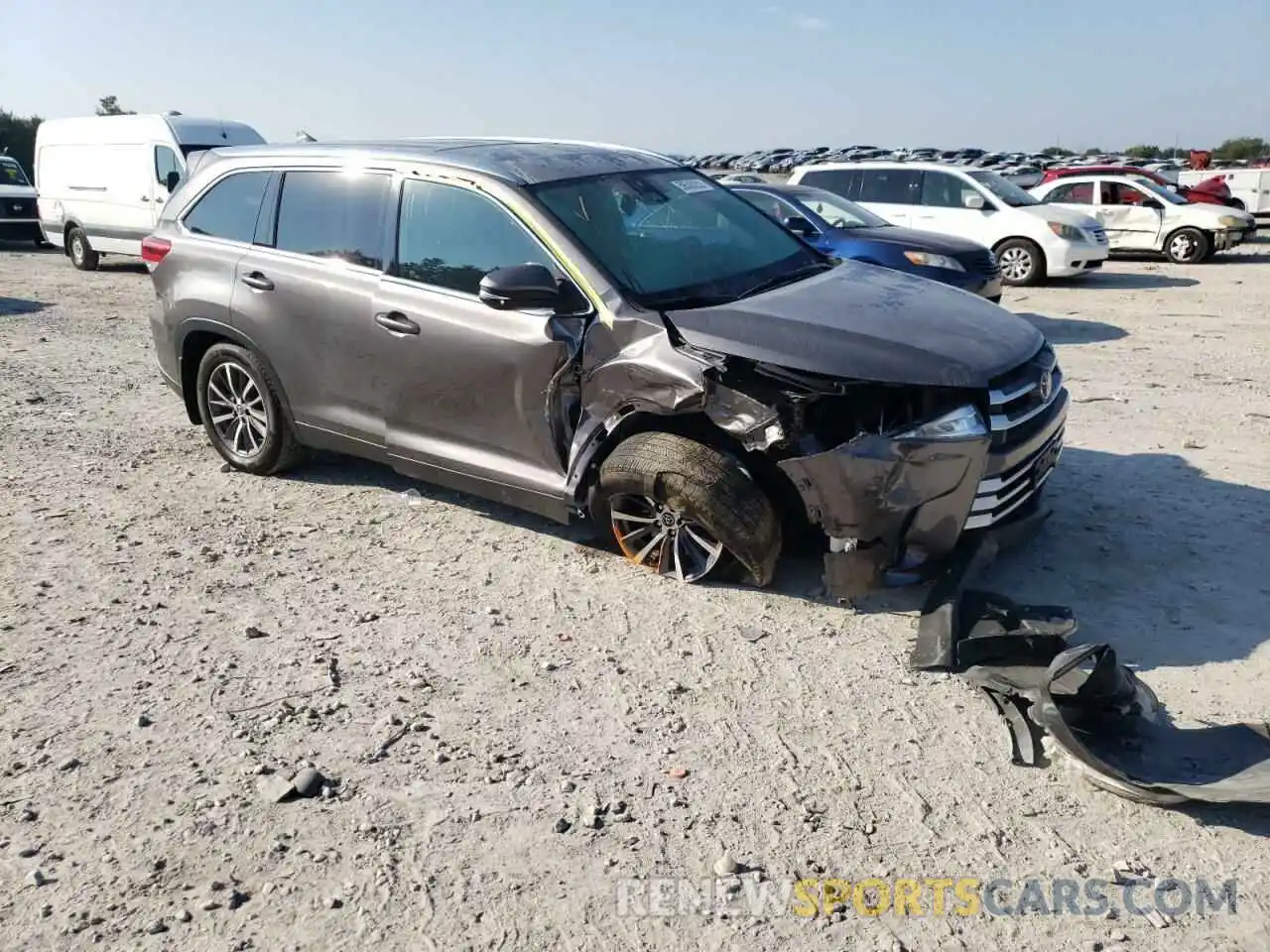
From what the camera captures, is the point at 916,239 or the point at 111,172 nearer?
the point at 916,239

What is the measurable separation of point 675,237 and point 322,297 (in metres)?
1.79

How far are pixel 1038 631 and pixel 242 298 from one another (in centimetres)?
429

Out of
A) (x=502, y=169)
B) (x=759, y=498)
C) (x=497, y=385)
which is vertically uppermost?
(x=502, y=169)

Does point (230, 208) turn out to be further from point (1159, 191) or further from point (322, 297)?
point (1159, 191)

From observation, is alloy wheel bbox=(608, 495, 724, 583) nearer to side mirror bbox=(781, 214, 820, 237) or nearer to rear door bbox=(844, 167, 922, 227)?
side mirror bbox=(781, 214, 820, 237)

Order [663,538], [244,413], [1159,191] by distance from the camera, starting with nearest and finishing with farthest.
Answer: [663,538] < [244,413] < [1159,191]

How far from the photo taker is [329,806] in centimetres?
325

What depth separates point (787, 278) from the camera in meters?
5.08

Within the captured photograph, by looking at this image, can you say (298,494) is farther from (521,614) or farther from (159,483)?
(521,614)

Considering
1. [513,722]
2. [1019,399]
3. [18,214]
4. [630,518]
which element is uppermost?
[1019,399]

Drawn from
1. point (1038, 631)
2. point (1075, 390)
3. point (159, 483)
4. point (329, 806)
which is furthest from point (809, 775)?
point (1075, 390)

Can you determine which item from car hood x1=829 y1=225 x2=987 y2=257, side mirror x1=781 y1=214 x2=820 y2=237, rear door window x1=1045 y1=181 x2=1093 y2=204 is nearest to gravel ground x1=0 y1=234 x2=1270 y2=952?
car hood x1=829 y1=225 x2=987 y2=257

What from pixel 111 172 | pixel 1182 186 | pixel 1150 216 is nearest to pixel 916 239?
pixel 1150 216

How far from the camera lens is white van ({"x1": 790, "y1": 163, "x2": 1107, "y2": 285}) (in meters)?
14.4
